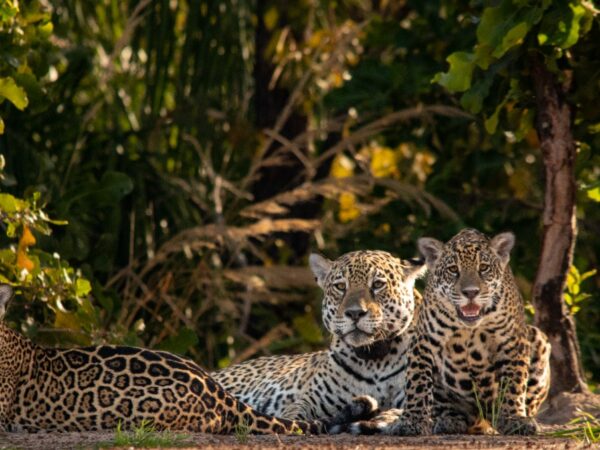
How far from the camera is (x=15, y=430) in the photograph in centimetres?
775

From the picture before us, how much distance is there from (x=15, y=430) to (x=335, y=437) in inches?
67.9

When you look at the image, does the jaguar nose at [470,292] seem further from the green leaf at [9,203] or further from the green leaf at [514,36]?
the green leaf at [9,203]

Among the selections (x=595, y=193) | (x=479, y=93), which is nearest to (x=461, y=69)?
(x=479, y=93)

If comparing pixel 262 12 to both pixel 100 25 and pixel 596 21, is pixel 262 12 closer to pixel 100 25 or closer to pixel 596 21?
pixel 100 25

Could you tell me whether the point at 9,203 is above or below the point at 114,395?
above

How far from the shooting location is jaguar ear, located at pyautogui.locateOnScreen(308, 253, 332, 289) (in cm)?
866

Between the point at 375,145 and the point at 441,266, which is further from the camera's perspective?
the point at 375,145

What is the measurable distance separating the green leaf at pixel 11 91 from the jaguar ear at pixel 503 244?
3.16m

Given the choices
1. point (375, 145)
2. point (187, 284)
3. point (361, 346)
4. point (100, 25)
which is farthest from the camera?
point (375, 145)

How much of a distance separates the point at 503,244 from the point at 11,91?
10.6ft

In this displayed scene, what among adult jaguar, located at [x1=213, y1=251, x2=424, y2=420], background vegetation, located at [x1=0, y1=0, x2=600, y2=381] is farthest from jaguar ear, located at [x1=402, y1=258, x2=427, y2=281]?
background vegetation, located at [x1=0, y1=0, x2=600, y2=381]

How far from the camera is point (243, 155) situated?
13.5m

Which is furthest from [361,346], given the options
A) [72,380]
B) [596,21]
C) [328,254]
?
[328,254]

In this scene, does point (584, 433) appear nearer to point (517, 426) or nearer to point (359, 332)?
point (517, 426)
